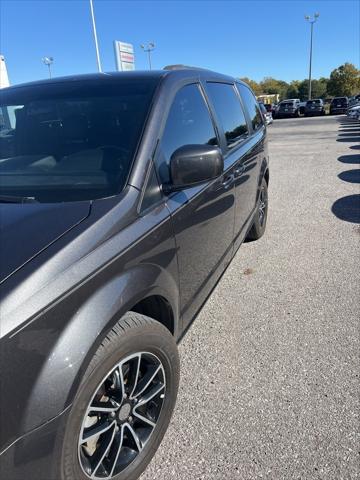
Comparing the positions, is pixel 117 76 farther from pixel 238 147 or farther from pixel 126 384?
pixel 126 384

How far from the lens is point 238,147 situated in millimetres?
3582

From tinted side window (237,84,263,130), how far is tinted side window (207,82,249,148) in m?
0.44

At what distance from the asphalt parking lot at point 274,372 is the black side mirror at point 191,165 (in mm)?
1376

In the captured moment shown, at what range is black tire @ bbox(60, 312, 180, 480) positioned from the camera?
4.79 ft

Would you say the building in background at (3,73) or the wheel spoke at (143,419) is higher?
the building in background at (3,73)

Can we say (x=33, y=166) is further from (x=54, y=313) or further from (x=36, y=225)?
(x=54, y=313)

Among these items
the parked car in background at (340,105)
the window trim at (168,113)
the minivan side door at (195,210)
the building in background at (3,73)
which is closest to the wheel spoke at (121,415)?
the minivan side door at (195,210)

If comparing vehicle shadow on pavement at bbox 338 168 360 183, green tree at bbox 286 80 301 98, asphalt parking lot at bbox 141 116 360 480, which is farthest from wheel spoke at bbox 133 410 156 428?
green tree at bbox 286 80 301 98

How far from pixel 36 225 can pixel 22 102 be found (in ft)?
4.48

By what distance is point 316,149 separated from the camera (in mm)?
13742

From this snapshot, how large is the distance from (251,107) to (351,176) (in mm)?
4723

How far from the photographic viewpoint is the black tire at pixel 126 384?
146 cm

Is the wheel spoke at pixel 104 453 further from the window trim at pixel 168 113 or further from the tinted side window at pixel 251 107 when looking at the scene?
the tinted side window at pixel 251 107

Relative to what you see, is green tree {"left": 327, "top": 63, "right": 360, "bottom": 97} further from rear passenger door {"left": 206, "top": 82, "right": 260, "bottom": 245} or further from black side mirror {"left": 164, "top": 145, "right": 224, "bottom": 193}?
Result: black side mirror {"left": 164, "top": 145, "right": 224, "bottom": 193}
